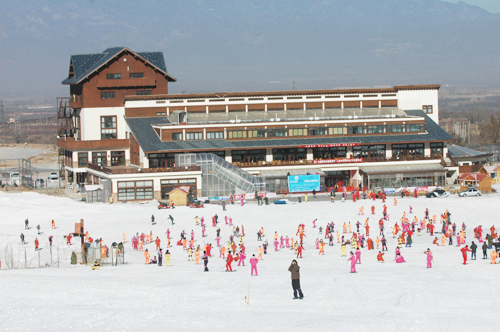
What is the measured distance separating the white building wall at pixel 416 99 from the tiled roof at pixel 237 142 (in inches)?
203

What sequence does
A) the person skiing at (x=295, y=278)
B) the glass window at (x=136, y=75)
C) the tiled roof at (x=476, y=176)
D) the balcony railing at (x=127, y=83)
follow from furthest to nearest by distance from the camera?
the glass window at (x=136, y=75)
the balcony railing at (x=127, y=83)
the tiled roof at (x=476, y=176)
the person skiing at (x=295, y=278)

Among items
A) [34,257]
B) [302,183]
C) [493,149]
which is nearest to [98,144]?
[302,183]

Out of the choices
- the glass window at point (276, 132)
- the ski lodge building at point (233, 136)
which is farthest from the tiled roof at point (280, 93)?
the glass window at point (276, 132)

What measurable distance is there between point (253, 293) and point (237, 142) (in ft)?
177

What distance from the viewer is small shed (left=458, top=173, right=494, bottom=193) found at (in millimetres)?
79250

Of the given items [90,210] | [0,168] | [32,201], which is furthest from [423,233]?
[0,168]

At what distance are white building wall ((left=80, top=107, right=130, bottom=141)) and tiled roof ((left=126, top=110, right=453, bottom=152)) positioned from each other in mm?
2919

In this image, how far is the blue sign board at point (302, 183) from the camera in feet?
278

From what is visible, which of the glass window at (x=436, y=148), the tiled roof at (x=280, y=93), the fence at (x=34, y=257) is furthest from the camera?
the tiled roof at (x=280, y=93)

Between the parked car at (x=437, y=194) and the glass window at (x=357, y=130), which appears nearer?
the parked car at (x=437, y=194)

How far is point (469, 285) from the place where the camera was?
125 feet

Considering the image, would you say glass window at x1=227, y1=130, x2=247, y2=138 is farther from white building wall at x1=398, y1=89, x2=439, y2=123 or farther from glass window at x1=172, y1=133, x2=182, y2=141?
white building wall at x1=398, y1=89, x2=439, y2=123

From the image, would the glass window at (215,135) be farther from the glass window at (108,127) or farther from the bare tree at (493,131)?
the bare tree at (493,131)

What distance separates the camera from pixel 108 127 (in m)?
96.5
